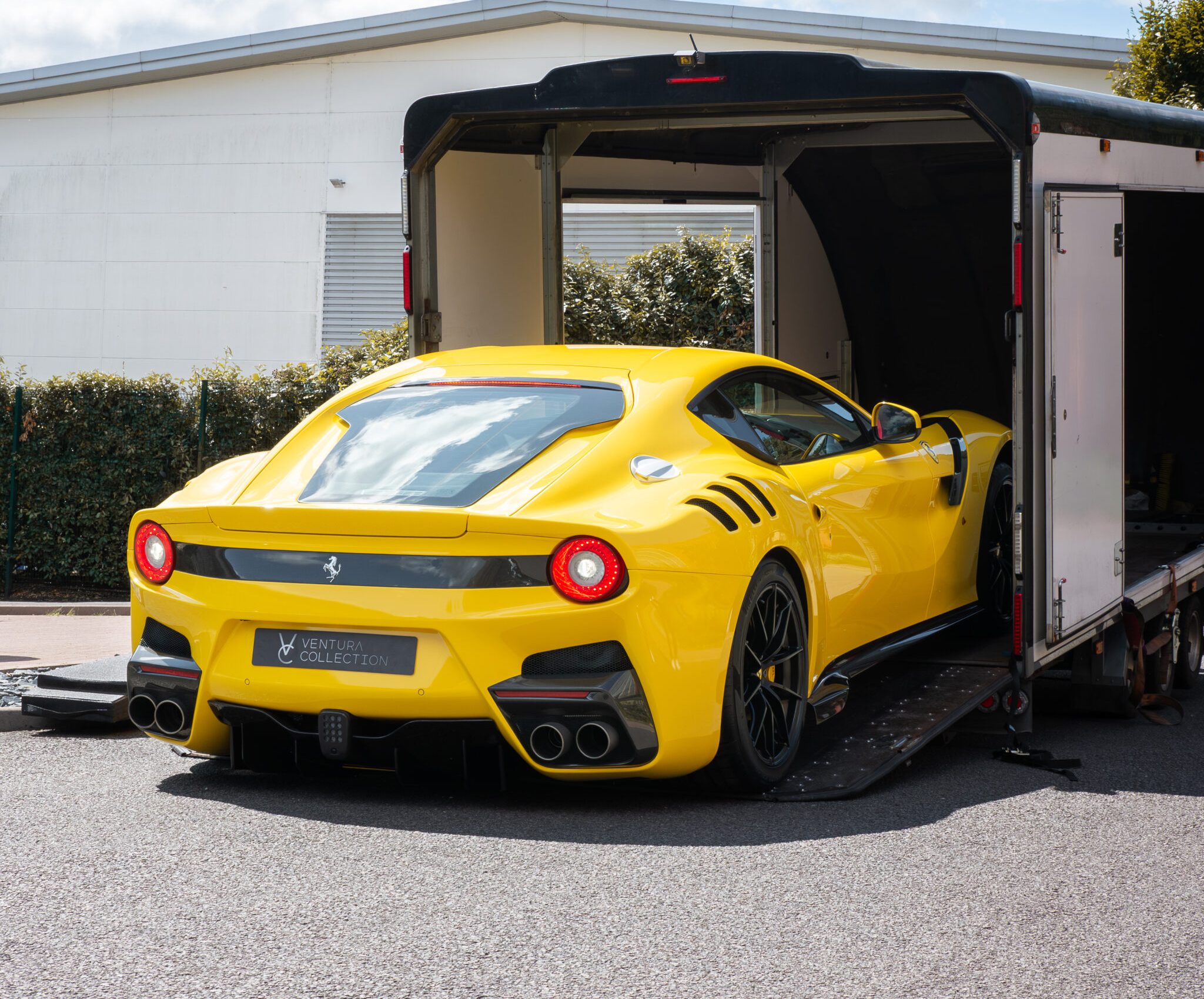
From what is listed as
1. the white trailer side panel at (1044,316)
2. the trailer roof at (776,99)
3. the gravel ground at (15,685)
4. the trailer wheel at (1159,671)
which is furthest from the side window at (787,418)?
the gravel ground at (15,685)

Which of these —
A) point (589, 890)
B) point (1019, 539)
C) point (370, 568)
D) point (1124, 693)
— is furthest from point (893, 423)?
point (589, 890)

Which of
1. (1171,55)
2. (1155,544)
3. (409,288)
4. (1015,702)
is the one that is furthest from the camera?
(1171,55)

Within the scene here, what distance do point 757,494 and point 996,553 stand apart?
2755 millimetres

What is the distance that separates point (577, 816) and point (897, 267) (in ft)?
27.0

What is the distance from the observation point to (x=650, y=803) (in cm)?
520

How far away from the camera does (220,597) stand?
196 inches

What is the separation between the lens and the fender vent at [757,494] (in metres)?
5.25

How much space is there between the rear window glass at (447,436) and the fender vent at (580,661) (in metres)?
0.55

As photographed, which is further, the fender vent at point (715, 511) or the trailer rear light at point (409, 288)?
the trailer rear light at point (409, 288)

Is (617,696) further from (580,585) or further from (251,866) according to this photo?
(251,866)

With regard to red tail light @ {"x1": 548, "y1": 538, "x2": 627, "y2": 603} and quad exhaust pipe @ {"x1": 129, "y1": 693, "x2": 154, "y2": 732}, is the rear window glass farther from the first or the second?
quad exhaust pipe @ {"x1": 129, "y1": 693, "x2": 154, "y2": 732}

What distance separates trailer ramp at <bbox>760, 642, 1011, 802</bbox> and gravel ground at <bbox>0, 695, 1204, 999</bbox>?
0.39 ft

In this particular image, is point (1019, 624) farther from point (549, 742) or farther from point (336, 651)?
point (336, 651)

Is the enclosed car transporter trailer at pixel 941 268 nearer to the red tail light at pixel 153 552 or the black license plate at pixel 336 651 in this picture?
the black license plate at pixel 336 651
